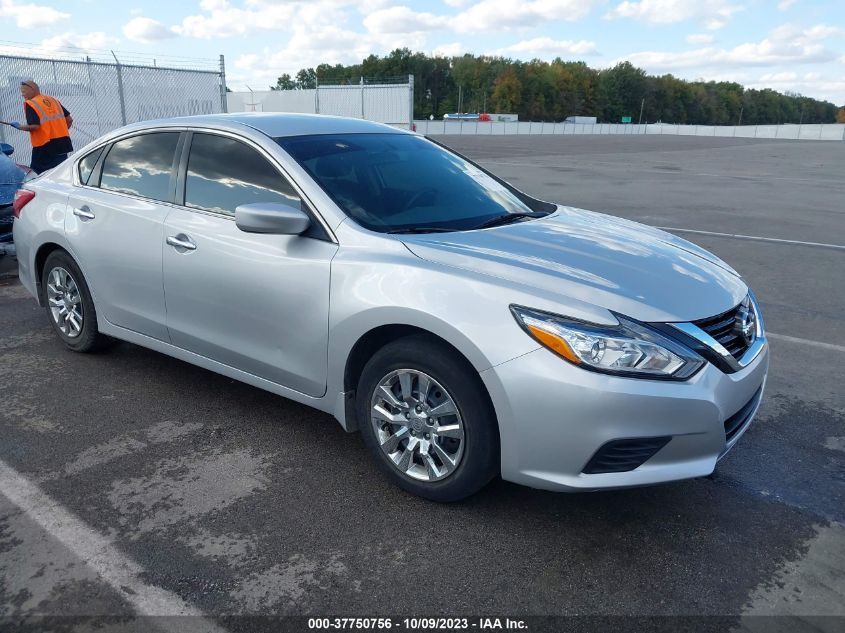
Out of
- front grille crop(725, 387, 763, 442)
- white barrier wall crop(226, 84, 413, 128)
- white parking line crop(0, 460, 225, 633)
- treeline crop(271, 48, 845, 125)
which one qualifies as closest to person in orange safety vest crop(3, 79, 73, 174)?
white parking line crop(0, 460, 225, 633)

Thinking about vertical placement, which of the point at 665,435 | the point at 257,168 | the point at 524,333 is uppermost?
the point at 257,168

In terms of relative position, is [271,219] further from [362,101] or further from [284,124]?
[362,101]

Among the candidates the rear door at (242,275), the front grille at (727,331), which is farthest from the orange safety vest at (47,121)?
the front grille at (727,331)

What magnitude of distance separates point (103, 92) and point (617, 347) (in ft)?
54.9

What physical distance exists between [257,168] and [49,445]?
1750mm

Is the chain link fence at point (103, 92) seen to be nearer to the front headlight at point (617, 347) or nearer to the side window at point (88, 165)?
the side window at point (88, 165)

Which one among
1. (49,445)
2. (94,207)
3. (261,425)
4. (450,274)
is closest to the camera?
(450,274)

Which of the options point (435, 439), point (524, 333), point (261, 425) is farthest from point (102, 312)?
point (524, 333)

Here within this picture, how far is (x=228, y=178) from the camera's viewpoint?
150 inches

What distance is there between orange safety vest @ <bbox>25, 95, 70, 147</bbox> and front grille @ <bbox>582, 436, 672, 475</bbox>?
955 cm

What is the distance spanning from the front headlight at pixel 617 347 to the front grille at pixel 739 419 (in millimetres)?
332

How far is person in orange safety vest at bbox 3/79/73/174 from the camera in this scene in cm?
A: 968

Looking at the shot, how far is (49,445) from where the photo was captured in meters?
3.68

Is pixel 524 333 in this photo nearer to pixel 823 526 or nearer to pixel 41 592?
pixel 823 526
